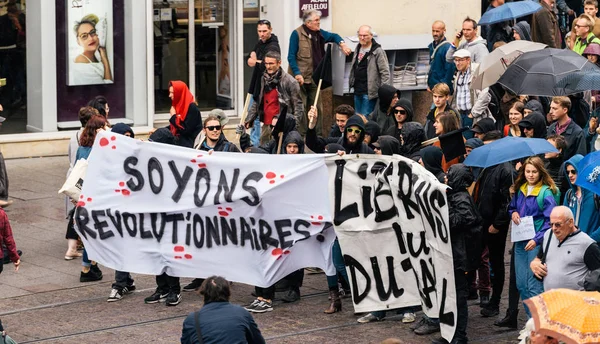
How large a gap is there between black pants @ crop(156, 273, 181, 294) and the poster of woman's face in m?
7.11

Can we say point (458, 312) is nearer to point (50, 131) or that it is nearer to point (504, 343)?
point (504, 343)

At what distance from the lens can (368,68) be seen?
17.7m

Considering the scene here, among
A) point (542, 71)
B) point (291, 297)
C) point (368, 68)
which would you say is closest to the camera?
point (291, 297)

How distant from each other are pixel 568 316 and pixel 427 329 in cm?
376

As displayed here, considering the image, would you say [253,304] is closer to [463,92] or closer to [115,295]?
[115,295]

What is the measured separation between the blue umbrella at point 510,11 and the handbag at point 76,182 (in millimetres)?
7423

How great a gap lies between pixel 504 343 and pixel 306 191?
90.9 inches

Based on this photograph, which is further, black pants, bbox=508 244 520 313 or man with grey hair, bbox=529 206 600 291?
black pants, bbox=508 244 520 313

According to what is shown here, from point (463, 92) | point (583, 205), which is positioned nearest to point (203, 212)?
point (583, 205)

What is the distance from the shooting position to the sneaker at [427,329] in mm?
11180

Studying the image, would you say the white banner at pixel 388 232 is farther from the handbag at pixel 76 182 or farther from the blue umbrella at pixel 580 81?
the blue umbrella at pixel 580 81

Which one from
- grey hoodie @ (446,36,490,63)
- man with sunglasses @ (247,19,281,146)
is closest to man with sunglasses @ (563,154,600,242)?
grey hoodie @ (446,36,490,63)

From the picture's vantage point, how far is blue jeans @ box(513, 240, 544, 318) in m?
10.6

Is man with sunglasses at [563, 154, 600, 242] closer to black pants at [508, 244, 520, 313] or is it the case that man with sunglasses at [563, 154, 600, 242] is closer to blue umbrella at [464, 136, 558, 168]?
blue umbrella at [464, 136, 558, 168]
